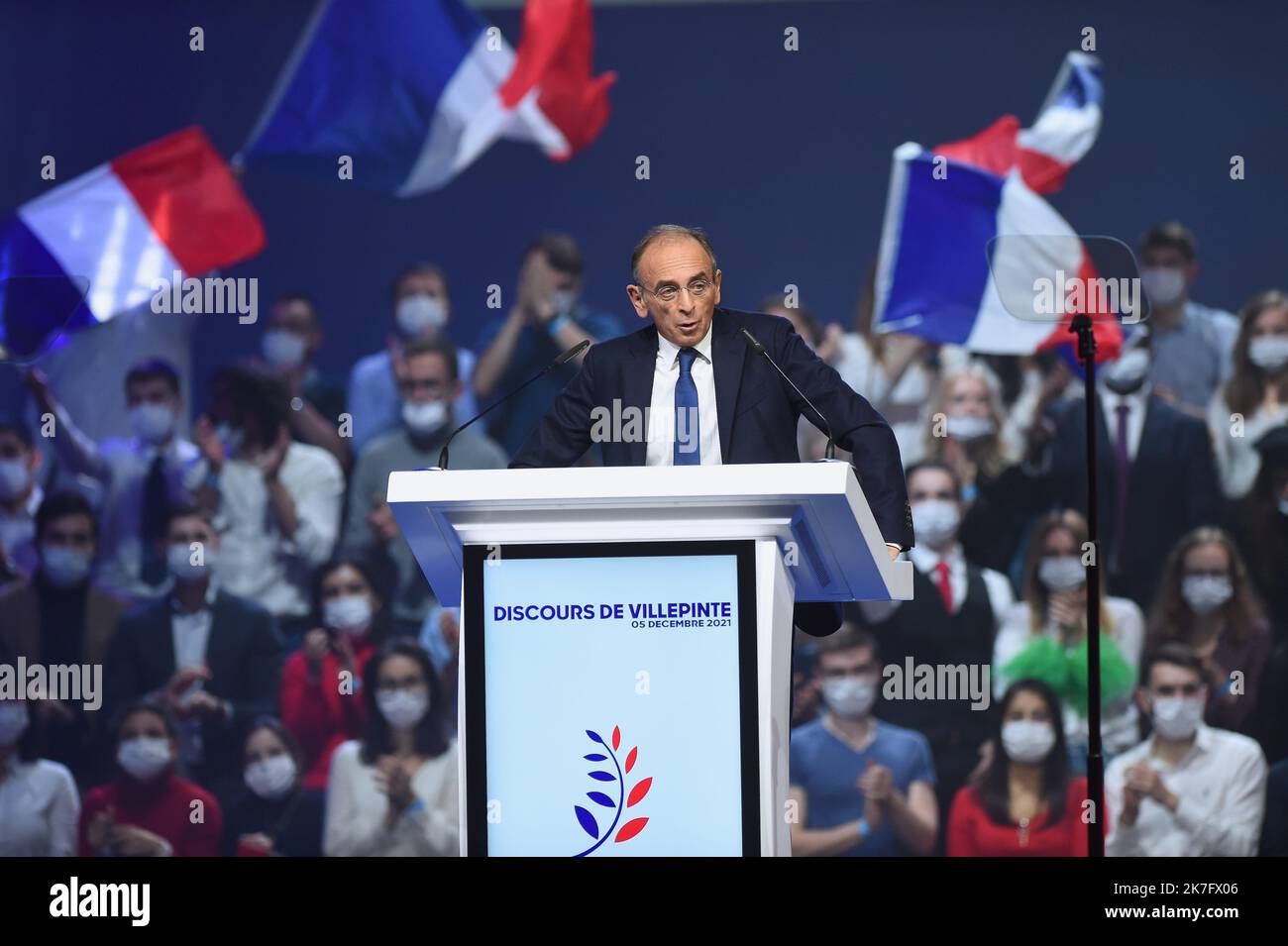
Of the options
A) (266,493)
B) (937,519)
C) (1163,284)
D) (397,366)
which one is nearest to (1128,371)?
(1163,284)

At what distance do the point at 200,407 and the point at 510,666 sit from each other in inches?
167

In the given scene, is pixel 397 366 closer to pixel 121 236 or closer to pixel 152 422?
pixel 152 422

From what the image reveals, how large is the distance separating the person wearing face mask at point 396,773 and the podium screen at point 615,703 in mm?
3757

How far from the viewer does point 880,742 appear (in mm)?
6113

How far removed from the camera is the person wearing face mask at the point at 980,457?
20.4 feet

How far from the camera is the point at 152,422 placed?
21.1 feet

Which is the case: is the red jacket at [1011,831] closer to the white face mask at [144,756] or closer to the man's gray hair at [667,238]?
the white face mask at [144,756]

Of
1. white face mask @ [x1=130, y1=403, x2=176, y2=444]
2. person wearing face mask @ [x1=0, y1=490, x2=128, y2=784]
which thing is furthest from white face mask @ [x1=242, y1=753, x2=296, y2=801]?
white face mask @ [x1=130, y1=403, x2=176, y2=444]

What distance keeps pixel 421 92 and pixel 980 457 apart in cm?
261

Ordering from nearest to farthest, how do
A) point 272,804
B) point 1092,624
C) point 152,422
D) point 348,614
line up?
point 1092,624 < point 272,804 < point 348,614 < point 152,422

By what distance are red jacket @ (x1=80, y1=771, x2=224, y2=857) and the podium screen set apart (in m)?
4.01
